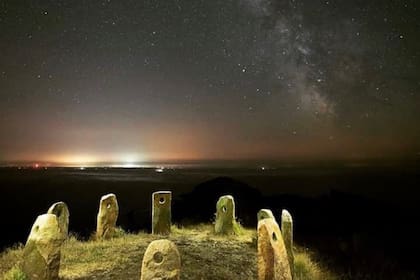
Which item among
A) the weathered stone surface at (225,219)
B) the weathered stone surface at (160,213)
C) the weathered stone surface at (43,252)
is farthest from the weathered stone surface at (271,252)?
the weathered stone surface at (160,213)

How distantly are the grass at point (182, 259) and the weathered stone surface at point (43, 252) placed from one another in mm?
268

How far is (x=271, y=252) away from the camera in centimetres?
675

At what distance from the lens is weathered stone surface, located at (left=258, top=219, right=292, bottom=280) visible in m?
6.54

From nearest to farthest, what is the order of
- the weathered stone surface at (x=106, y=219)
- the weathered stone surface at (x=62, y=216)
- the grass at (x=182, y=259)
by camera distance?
the grass at (x=182, y=259)
the weathered stone surface at (x=62, y=216)
the weathered stone surface at (x=106, y=219)

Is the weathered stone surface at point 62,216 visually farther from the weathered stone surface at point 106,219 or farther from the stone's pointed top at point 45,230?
the stone's pointed top at point 45,230

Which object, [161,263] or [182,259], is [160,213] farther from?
[161,263]

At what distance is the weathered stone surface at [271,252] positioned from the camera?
6543 mm

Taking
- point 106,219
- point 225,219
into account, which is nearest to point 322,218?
point 225,219

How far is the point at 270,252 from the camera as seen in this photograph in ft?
22.2

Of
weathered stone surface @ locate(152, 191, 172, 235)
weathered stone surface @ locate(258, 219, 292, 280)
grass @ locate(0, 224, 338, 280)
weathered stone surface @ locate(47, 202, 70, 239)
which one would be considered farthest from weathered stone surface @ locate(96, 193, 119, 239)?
weathered stone surface @ locate(258, 219, 292, 280)

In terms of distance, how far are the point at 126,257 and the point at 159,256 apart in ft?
12.9

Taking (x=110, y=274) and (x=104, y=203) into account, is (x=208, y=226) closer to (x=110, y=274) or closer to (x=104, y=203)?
(x=104, y=203)

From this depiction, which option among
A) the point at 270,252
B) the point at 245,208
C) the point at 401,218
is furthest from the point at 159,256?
the point at 401,218

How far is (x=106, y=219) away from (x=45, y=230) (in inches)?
180
